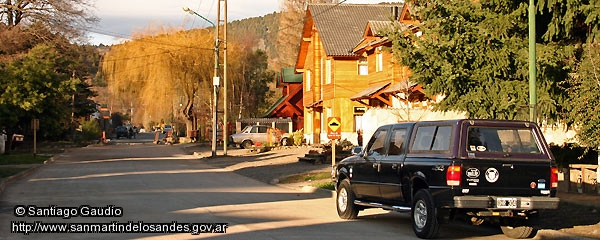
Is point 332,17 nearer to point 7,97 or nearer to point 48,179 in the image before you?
point 7,97

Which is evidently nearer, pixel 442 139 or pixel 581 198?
pixel 442 139

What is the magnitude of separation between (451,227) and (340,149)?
23122 mm

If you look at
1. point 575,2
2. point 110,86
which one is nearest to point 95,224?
point 575,2

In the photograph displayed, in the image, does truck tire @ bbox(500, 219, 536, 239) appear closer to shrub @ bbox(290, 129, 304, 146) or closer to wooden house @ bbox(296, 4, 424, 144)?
wooden house @ bbox(296, 4, 424, 144)

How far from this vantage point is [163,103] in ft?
190

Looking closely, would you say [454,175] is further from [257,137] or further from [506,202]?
[257,137]

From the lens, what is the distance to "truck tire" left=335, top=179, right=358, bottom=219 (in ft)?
48.6

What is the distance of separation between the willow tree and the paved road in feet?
100.0

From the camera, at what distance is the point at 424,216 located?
39.8 ft

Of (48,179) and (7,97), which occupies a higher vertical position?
(7,97)

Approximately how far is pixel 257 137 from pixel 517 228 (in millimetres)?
41765

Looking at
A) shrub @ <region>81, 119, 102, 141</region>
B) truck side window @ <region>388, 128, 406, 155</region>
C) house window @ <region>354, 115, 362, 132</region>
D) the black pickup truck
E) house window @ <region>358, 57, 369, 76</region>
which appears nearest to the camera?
the black pickup truck

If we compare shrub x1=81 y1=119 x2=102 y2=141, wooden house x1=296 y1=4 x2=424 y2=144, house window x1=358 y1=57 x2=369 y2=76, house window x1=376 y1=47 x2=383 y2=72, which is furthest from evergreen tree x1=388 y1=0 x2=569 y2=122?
shrub x1=81 y1=119 x2=102 y2=141

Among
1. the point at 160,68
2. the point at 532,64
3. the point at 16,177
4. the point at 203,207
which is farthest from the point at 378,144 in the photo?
the point at 160,68
